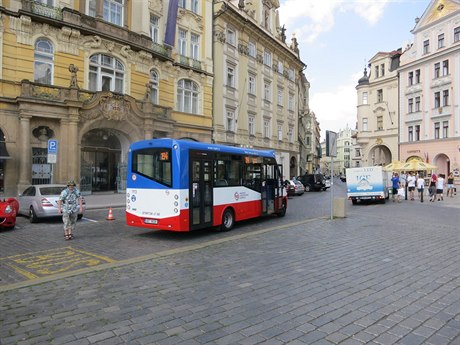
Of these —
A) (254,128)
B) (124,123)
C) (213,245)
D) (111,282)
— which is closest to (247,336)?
(111,282)

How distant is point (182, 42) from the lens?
30.8 m

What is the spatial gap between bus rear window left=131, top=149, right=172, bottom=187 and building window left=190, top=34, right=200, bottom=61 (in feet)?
75.0

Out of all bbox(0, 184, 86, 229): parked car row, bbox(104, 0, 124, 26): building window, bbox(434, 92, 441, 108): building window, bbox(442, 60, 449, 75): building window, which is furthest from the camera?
bbox(434, 92, 441, 108): building window

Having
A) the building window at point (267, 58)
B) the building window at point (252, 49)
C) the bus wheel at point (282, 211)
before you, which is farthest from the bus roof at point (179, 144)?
the building window at point (267, 58)

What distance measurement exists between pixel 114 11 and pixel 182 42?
21.9 ft

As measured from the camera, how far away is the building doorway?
79.8 ft

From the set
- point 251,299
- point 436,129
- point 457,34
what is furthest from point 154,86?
point 457,34

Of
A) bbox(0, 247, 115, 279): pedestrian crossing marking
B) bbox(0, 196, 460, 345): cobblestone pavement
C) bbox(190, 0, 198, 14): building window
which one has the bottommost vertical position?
bbox(0, 247, 115, 279): pedestrian crossing marking

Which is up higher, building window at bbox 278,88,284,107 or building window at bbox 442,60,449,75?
building window at bbox 442,60,449,75

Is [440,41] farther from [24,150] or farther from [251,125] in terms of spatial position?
[24,150]

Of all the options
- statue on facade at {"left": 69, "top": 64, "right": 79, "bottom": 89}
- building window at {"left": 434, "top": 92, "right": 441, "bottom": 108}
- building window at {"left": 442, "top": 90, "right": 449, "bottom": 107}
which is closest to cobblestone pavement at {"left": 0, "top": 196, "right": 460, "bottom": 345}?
statue on facade at {"left": 69, "top": 64, "right": 79, "bottom": 89}

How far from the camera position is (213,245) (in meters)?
9.26

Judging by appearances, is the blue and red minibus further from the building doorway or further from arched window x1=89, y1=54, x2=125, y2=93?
arched window x1=89, y1=54, x2=125, y2=93

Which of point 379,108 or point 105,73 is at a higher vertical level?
point 379,108
